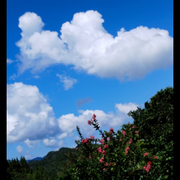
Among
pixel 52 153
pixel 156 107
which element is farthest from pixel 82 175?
pixel 52 153

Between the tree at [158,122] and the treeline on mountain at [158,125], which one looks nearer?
the treeline on mountain at [158,125]

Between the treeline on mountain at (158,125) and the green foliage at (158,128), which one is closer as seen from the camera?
the green foliage at (158,128)

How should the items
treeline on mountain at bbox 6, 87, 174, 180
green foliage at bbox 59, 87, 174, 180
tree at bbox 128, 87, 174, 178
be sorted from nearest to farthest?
green foliage at bbox 59, 87, 174, 180
treeline on mountain at bbox 6, 87, 174, 180
tree at bbox 128, 87, 174, 178

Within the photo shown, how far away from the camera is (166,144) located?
9922mm

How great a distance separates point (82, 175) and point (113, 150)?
1202 millimetres

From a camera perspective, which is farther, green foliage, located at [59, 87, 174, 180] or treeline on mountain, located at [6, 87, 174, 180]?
treeline on mountain, located at [6, 87, 174, 180]

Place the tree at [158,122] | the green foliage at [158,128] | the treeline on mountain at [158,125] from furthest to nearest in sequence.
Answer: the tree at [158,122]
the treeline on mountain at [158,125]
the green foliage at [158,128]

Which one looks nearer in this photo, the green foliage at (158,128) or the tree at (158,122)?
the green foliage at (158,128)

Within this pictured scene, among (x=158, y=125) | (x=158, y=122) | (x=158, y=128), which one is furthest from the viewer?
(x=158, y=122)

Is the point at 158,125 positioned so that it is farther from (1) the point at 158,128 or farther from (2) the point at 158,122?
(2) the point at 158,122

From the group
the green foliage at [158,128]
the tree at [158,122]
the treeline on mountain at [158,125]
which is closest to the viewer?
the green foliage at [158,128]

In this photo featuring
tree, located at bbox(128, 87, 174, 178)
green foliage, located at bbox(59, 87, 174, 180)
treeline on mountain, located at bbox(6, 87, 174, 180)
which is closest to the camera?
green foliage, located at bbox(59, 87, 174, 180)

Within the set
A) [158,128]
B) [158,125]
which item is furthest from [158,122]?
[158,128]
